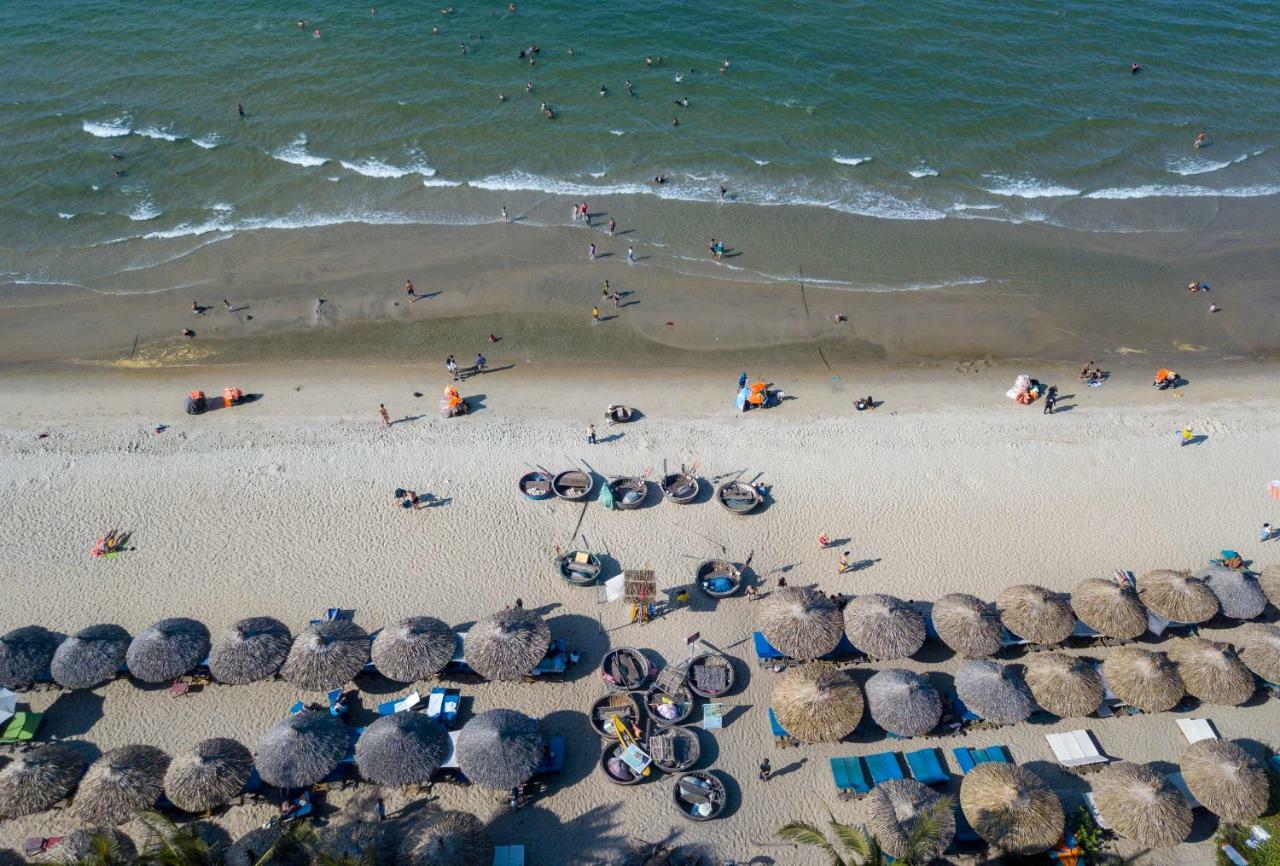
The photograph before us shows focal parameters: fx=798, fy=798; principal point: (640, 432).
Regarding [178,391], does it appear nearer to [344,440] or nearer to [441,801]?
[344,440]

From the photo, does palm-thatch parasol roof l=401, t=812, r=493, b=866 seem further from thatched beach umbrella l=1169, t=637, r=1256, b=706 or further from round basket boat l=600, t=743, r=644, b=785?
thatched beach umbrella l=1169, t=637, r=1256, b=706

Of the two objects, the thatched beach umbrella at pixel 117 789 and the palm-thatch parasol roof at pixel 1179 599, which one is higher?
the palm-thatch parasol roof at pixel 1179 599

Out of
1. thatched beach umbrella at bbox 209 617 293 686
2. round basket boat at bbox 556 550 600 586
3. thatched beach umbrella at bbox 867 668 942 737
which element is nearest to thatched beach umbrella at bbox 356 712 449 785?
thatched beach umbrella at bbox 209 617 293 686

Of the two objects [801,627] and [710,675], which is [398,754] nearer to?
[710,675]

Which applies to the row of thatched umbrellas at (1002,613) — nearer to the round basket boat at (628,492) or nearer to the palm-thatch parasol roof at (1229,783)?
the palm-thatch parasol roof at (1229,783)

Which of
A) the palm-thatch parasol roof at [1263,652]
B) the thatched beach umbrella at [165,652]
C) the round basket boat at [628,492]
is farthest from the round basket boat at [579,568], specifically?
the palm-thatch parasol roof at [1263,652]
